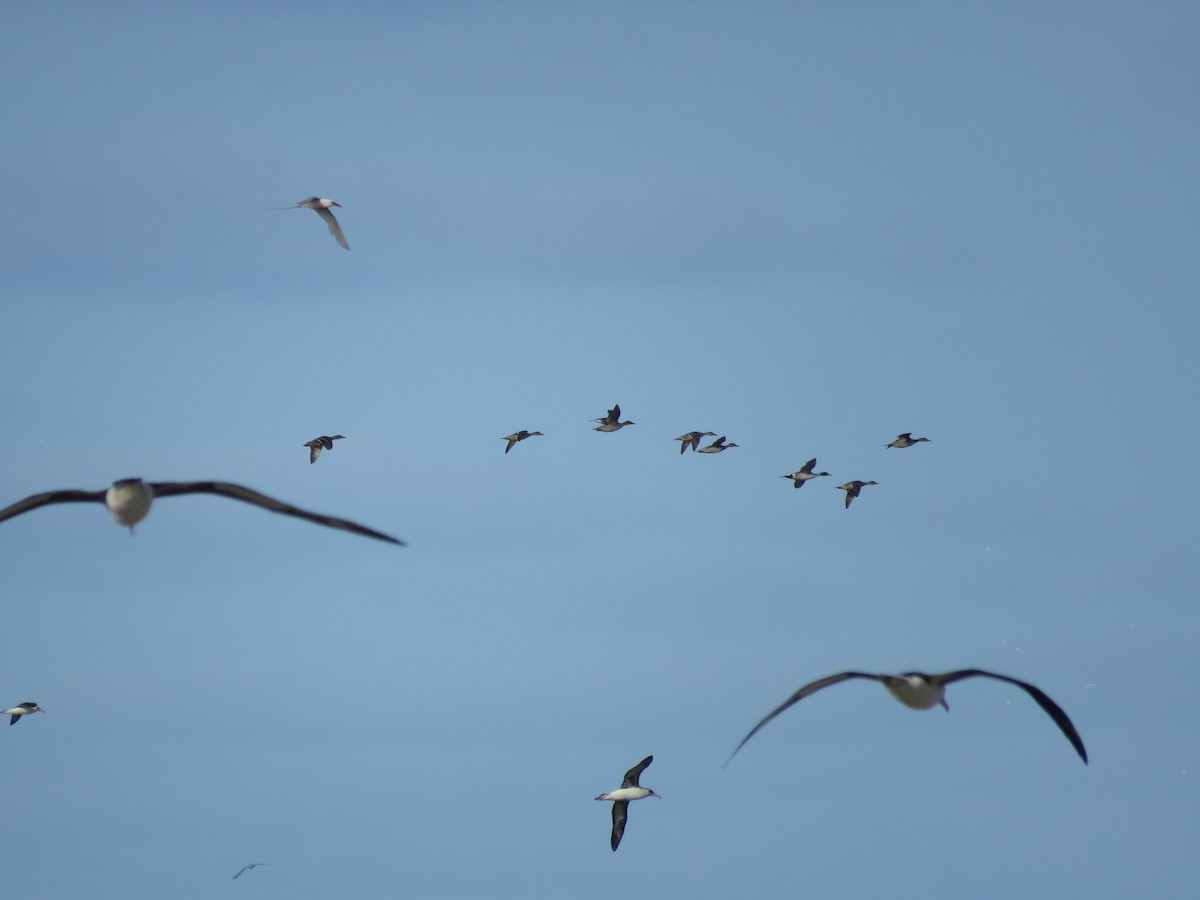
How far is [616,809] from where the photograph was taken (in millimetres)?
58000

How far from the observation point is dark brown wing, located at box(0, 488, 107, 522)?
35.4m

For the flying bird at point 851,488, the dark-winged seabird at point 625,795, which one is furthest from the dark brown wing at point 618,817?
the flying bird at point 851,488

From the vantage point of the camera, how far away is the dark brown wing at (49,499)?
3544cm

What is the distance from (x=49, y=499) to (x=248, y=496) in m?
3.59

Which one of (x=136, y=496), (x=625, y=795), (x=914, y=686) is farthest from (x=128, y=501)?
(x=625, y=795)

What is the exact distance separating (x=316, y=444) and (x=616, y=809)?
1800cm

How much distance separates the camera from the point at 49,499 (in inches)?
1446

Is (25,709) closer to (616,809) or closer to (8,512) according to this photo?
(616,809)

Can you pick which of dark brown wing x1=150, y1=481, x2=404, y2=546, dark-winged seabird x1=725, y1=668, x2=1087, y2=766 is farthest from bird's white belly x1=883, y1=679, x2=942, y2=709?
dark brown wing x1=150, y1=481, x2=404, y2=546

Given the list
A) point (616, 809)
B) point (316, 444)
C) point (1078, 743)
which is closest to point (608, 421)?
point (316, 444)

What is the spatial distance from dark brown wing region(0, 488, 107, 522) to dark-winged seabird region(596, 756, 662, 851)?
23.4 m

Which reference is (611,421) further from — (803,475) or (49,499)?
(49,499)

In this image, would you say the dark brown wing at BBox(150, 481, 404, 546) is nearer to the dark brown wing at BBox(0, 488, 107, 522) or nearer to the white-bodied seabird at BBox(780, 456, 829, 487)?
the dark brown wing at BBox(0, 488, 107, 522)

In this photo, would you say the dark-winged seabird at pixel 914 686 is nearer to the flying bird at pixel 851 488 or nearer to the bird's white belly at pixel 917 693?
the bird's white belly at pixel 917 693
